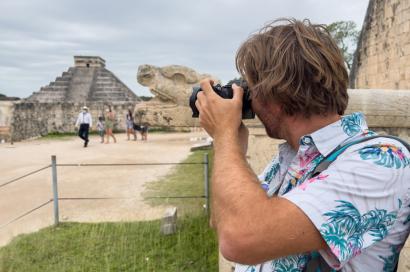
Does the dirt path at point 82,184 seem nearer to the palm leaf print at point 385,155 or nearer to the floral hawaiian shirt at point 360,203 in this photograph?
the floral hawaiian shirt at point 360,203

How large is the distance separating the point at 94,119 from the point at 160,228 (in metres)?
14.8

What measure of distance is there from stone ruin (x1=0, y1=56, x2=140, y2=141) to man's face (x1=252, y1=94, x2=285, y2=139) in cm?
1676

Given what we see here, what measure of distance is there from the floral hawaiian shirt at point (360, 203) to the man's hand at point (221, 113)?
0.24 m

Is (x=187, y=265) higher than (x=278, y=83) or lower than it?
lower

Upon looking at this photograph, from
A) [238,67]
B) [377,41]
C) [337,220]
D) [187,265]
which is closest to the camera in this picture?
[337,220]

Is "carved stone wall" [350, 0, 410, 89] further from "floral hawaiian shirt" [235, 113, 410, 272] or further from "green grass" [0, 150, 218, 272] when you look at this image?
"floral hawaiian shirt" [235, 113, 410, 272]

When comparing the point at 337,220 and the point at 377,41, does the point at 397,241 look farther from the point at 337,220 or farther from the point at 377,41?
the point at 377,41

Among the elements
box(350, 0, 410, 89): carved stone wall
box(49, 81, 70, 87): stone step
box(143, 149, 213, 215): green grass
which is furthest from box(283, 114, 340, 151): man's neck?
box(49, 81, 70, 87): stone step

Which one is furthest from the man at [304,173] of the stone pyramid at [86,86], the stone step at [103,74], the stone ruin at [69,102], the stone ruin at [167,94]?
the stone step at [103,74]

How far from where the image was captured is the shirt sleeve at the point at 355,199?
0.88 meters

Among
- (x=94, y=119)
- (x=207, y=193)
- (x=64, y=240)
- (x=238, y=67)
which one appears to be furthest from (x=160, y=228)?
(x=94, y=119)

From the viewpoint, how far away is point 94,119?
733 inches

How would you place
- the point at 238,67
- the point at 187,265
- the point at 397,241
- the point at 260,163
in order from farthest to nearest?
the point at 187,265
the point at 260,163
the point at 238,67
the point at 397,241

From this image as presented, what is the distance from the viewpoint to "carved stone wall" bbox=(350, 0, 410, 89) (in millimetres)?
5891
